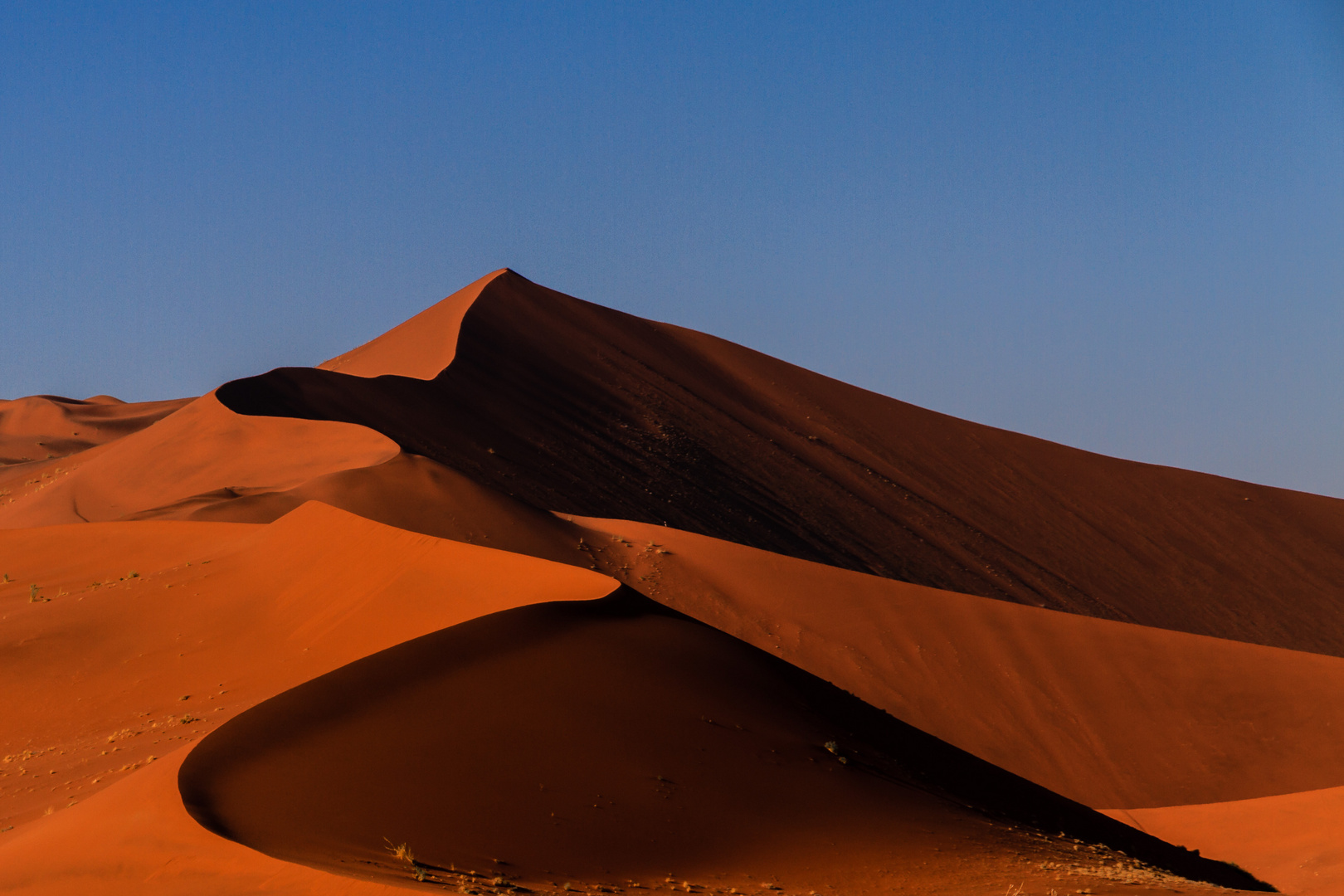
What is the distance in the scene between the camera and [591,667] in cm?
1040

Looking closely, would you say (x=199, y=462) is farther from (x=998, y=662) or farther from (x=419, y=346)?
(x=998, y=662)

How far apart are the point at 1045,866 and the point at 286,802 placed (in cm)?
543

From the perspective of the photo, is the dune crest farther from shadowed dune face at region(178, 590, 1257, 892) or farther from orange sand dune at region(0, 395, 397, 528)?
shadowed dune face at region(178, 590, 1257, 892)

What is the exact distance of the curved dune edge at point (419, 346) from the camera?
38.1m

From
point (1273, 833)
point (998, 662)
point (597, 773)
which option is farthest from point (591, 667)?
point (998, 662)

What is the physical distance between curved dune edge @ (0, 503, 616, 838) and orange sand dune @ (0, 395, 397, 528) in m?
7.78

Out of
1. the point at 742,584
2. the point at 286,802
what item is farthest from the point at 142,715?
the point at 742,584

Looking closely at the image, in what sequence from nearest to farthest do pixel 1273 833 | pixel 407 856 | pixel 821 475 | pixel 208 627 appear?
pixel 407 856 → pixel 1273 833 → pixel 208 627 → pixel 821 475

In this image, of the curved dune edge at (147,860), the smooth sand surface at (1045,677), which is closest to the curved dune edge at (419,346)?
the smooth sand surface at (1045,677)

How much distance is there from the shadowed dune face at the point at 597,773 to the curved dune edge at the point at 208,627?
1782 millimetres

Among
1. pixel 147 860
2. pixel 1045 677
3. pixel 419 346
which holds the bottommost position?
pixel 147 860

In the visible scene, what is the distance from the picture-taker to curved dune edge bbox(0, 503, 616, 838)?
1132 cm

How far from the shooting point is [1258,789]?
695 inches

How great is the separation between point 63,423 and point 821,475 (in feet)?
143
